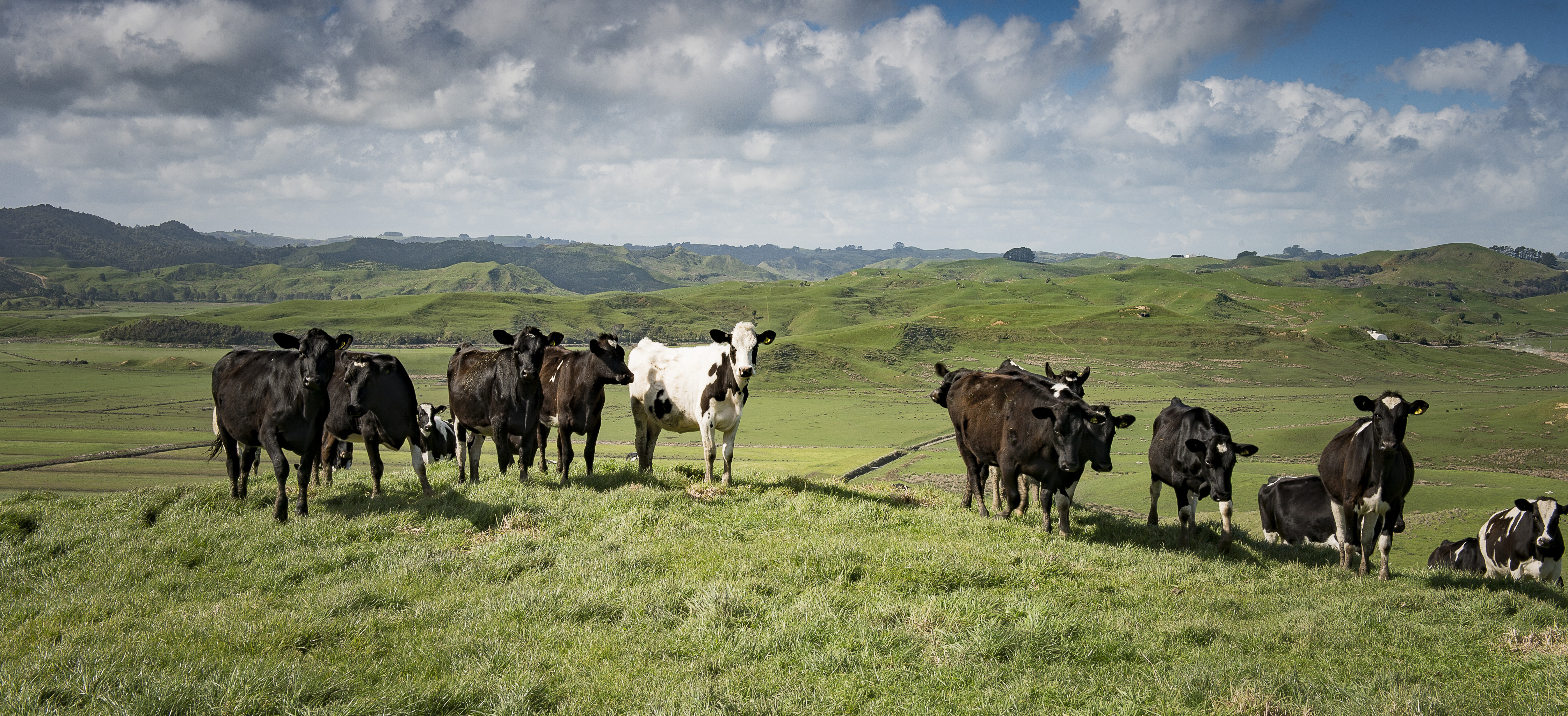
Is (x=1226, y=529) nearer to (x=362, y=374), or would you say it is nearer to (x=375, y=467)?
(x=375, y=467)

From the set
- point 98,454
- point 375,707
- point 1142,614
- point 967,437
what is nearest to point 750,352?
point 967,437

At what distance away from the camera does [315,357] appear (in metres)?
11.6

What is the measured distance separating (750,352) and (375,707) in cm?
957

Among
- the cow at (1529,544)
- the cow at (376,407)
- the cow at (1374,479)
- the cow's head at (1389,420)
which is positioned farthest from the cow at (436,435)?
the cow at (1529,544)

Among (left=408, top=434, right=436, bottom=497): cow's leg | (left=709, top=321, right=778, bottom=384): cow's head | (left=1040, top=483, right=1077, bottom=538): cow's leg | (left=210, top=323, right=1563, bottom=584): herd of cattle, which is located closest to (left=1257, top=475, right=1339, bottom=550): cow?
(left=210, top=323, right=1563, bottom=584): herd of cattle

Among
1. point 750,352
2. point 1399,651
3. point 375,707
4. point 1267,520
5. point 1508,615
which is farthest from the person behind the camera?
point 1267,520

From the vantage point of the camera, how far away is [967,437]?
15.5 metres

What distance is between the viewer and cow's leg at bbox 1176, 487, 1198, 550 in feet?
46.9

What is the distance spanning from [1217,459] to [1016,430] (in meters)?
3.81

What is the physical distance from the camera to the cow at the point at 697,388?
14992 mm

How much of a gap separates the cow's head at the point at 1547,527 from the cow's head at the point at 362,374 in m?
22.5

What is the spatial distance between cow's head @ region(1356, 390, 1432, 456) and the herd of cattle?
0.03 m

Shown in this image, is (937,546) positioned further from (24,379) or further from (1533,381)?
(24,379)

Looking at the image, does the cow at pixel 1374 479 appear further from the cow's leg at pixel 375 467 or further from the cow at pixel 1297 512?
the cow's leg at pixel 375 467
